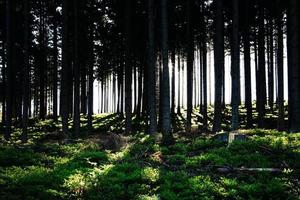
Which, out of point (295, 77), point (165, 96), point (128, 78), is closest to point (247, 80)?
point (295, 77)

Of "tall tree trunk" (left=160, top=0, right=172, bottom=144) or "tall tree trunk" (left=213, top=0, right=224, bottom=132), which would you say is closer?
"tall tree trunk" (left=160, top=0, right=172, bottom=144)

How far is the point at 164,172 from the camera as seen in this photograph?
10812 millimetres

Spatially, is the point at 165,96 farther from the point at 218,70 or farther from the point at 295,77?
the point at 295,77

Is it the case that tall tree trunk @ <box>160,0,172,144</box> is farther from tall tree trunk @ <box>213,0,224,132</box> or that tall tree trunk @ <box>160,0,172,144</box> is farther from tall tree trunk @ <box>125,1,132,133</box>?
tall tree trunk @ <box>125,1,132,133</box>

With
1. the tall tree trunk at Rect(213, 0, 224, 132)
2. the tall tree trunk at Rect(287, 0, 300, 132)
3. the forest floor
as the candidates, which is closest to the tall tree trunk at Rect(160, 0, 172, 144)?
the forest floor

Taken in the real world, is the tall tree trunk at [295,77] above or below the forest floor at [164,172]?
above

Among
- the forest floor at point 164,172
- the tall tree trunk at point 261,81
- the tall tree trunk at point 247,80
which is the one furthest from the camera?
the tall tree trunk at point 247,80

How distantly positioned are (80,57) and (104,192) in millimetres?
23408

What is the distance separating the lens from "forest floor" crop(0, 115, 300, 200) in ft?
29.1

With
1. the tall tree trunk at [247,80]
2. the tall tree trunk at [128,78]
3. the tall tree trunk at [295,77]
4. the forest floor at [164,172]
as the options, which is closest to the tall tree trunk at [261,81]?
the tall tree trunk at [247,80]

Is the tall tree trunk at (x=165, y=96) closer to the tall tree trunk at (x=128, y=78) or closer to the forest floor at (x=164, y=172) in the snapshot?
the forest floor at (x=164, y=172)

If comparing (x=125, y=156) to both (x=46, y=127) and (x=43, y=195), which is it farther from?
(x=46, y=127)

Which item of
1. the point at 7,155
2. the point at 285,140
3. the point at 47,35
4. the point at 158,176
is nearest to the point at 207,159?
the point at 158,176

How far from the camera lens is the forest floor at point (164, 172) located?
8.87 meters
